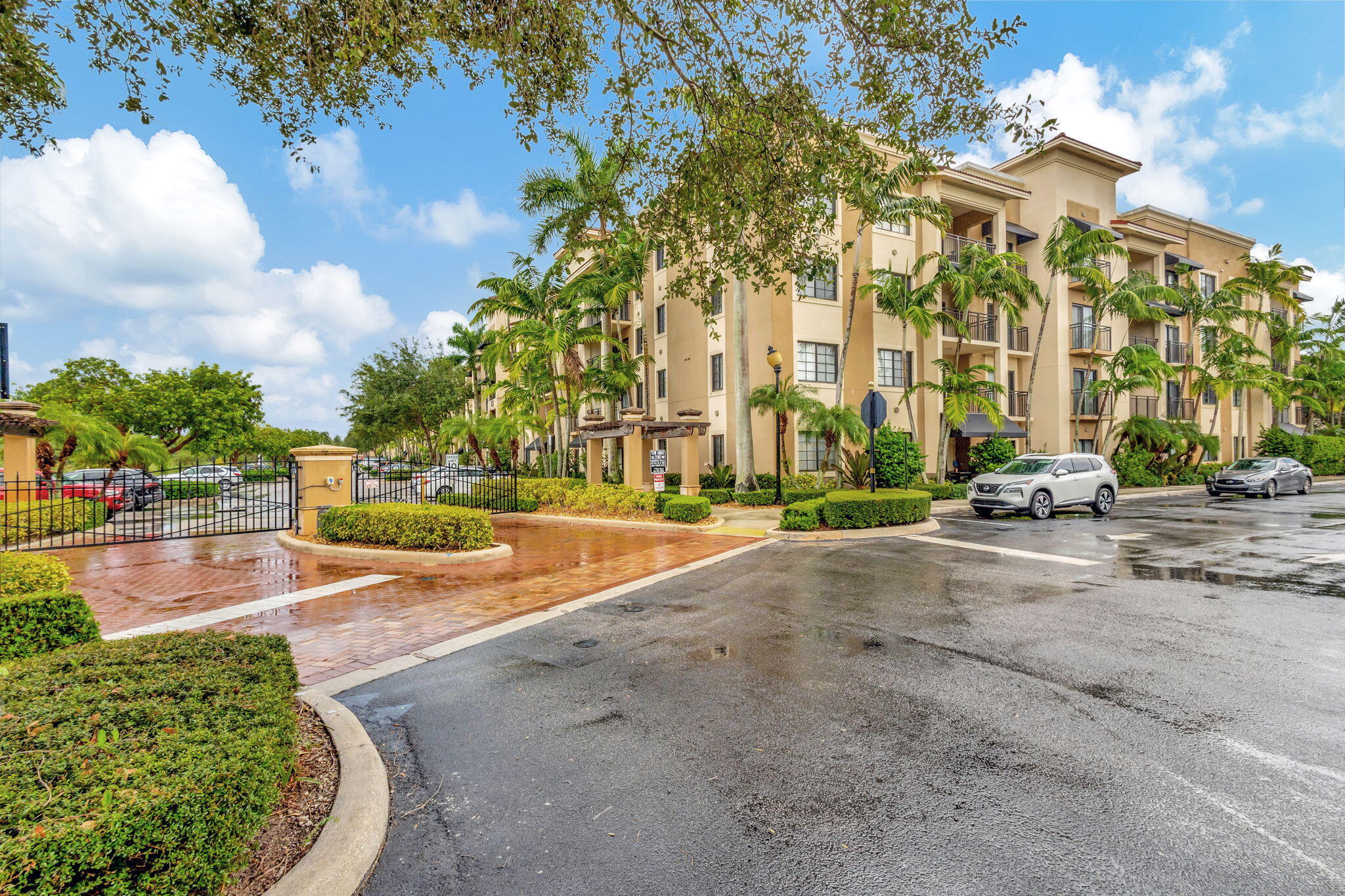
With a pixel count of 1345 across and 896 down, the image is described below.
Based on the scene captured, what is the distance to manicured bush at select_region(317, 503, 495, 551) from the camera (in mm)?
11078

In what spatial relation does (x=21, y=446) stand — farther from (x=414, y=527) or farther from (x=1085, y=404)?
(x=1085, y=404)

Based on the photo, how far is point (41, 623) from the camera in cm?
453

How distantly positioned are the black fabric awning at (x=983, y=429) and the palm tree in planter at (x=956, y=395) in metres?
0.71

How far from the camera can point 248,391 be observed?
3653 cm

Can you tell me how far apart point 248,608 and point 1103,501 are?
20060 mm

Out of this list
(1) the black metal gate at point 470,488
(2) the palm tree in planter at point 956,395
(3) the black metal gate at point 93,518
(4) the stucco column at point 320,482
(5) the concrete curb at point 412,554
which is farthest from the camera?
(2) the palm tree in planter at point 956,395

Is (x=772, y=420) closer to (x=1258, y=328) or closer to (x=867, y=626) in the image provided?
(x=867, y=626)

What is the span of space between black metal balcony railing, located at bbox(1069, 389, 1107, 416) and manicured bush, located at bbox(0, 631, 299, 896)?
3136cm

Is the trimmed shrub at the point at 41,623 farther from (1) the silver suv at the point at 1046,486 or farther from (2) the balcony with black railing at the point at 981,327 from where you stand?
(2) the balcony with black railing at the point at 981,327

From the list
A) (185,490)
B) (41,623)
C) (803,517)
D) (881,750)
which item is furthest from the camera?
(185,490)

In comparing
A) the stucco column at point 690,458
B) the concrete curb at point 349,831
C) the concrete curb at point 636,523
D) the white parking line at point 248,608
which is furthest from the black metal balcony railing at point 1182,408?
the concrete curb at point 349,831

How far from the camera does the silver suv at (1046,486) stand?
16766 millimetres

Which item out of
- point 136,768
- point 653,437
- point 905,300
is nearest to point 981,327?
point 905,300

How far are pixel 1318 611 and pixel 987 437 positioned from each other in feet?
62.8
